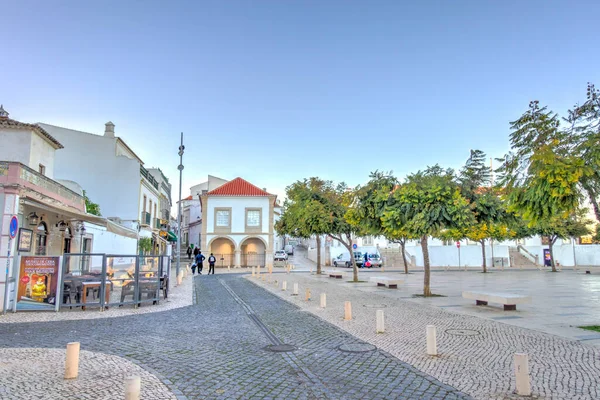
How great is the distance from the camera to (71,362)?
595 centimetres

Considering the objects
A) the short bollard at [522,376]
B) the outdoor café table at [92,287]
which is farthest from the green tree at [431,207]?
the outdoor café table at [92,287]

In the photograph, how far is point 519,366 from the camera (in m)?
5.28

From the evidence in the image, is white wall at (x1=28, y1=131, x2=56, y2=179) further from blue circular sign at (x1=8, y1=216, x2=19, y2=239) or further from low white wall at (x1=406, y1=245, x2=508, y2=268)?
low white wall at (x1=406, y1=245, x2=508, y2=268)

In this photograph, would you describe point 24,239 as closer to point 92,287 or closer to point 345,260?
point 92,287

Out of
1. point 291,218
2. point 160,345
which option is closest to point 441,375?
point 160,345

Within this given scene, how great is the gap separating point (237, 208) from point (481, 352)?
4073cm

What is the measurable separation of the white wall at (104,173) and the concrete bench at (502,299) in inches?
1086

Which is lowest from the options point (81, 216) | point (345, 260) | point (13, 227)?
point (345, 260)

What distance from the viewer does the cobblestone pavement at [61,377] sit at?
17.6ft

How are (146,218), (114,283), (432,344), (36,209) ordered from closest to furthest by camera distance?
1. (432,344)
2. (114,283)
3. (36,209)
4. (146,218)

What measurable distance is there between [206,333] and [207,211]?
125 feet

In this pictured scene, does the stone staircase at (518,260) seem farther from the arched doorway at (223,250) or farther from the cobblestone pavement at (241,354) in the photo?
the cobblestone pavement at (241,354)

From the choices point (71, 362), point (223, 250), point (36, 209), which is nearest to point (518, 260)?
point (223, 250)

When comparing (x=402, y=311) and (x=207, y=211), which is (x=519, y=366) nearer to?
(x=402, y=311)
